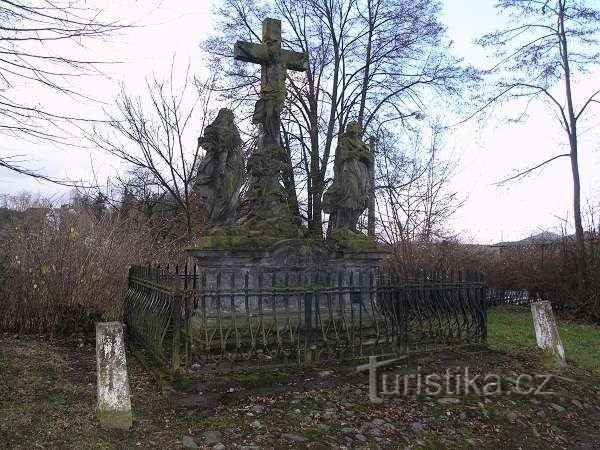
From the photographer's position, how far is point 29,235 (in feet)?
29.7

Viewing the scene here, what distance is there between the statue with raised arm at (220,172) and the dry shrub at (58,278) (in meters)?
2.96

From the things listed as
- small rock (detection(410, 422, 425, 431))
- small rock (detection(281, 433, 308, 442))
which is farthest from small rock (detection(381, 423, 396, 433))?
small rock (detection(281, 433, 308, 442))

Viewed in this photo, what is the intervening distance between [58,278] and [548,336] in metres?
7.80

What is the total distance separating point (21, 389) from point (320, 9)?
15.5 meters

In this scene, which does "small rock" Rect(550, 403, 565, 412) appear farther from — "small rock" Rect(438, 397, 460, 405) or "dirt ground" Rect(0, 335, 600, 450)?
"small rock" Rect(438, 397, 460, 405)

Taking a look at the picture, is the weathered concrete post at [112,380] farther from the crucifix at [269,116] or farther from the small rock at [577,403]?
the small rock at [577,403]

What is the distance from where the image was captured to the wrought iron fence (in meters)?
5.85

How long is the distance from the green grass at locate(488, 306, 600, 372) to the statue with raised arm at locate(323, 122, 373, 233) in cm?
315

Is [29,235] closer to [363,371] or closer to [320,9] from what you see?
[363,371]

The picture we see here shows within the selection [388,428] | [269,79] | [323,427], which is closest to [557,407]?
[388,428]

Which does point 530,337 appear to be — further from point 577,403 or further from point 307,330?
point 307,330

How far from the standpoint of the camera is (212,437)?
4.14 meters

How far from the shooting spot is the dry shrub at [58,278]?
8164 millimetres

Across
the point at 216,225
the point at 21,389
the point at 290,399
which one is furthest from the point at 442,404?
the point at 21,389
